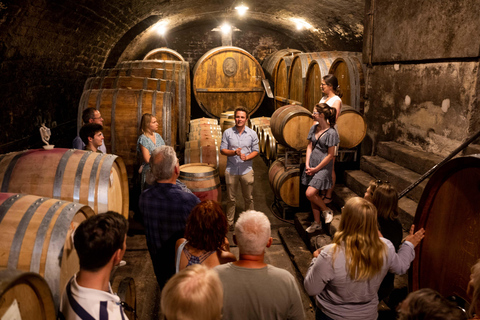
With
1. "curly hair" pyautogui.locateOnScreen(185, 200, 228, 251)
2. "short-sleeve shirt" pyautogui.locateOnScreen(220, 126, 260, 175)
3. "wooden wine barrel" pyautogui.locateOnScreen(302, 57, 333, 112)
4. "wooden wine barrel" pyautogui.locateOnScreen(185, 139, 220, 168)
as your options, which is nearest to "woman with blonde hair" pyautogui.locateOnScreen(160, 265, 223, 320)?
"curly hair" pyautogui.locateOnScreen(185, 200, 228, 251)

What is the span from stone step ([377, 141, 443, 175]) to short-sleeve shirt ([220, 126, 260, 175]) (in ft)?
5.72

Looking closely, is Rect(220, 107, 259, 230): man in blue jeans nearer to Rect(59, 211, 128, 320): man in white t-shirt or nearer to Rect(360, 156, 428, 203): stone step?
Rect(360, 156, 428, 203): stone step

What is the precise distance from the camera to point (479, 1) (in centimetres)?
320

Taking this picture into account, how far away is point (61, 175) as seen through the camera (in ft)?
8.02

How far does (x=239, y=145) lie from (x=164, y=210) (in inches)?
84.9

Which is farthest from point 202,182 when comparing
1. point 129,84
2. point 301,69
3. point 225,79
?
point 225,79

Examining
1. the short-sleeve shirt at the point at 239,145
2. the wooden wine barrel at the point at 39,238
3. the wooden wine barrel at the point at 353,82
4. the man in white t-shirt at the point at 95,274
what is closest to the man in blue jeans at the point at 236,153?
the short-sleeve shirt at the point at 239,145

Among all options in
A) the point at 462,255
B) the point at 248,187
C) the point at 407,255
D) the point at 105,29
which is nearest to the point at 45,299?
the point at 407,255

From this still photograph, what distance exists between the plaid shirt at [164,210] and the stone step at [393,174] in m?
2.29

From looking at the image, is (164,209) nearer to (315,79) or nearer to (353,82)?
(353,82)

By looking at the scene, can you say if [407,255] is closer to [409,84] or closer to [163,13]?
[409,84]

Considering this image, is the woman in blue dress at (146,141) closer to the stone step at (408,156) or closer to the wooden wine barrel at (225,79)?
the stone step at (408,156)

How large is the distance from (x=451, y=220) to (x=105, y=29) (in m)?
7.18

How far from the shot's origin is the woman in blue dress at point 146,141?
13.0ft
